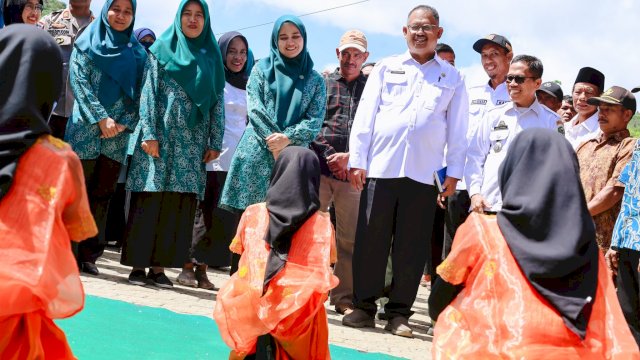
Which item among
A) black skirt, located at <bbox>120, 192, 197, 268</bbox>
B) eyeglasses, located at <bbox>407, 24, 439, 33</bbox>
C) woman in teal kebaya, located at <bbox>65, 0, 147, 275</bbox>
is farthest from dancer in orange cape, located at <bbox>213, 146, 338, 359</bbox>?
woman in teal kebaya, located at <bbox>65, 0, 147, 275</bbox>

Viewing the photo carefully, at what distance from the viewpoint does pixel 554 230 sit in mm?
2715

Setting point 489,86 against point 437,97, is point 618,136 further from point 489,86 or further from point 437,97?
point 437,97

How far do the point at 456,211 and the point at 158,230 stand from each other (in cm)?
231

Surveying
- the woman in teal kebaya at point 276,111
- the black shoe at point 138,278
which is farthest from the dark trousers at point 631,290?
the black shoe at point 138,278

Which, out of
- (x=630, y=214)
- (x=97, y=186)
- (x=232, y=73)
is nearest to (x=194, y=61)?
(x=232, y=73)

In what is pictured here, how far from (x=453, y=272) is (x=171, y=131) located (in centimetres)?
343

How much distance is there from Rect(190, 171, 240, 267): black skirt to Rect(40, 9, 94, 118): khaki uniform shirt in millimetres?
1297

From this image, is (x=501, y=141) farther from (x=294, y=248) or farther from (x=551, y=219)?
(x=551, y=219)

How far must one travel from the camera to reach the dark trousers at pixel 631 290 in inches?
190

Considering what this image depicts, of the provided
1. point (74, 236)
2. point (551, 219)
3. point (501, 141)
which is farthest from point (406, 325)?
point (74, 236)

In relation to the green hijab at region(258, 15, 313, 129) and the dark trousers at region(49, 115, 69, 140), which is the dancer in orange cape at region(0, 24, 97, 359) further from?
the dark trousers at region(49, 115, 69, 140)

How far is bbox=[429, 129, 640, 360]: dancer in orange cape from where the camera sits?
2652 mm

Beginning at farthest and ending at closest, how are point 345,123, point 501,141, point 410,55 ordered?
1. point 345,123
2. point 410,55
3. point 501,141

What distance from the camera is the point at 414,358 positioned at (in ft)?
15.1
